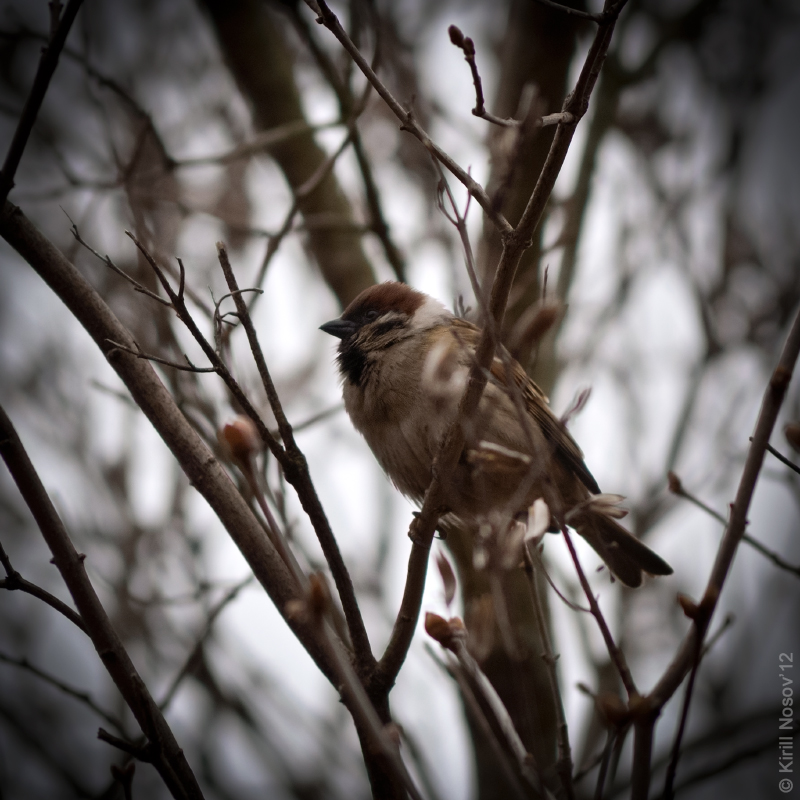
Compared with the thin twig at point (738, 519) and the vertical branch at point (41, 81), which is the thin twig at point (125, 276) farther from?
the thin twig at point (738, 519)

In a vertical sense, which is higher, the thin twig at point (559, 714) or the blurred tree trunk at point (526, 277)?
the blurred tree trunk at point (526, 277)

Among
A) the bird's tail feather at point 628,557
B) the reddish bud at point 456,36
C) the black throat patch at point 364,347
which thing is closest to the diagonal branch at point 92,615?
the reddish bud at point 456,36

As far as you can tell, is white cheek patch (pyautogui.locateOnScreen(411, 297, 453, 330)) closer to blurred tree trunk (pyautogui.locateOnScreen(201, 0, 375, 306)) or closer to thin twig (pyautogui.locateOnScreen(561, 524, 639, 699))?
blurred tree trunk (pyautogui.locateOnScreen(201, 0, 375, 306))

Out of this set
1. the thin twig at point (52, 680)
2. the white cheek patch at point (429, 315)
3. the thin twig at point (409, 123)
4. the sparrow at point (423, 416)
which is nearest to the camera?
the thin twig at point (409, 123)

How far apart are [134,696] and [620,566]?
2312 mm

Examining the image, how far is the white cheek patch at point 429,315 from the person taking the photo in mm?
3578

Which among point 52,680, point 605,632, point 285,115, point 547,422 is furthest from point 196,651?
point 285,115

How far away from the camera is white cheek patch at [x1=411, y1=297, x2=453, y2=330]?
3578 mm

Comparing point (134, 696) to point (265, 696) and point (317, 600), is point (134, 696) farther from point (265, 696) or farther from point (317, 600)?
point (265, 696)

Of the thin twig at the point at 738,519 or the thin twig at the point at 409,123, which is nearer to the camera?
the thin twig at the point at 738,519

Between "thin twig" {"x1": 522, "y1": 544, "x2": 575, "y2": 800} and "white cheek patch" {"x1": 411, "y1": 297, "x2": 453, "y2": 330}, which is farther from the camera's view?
"white cheek patch" {"x1": 411, "y1": 297, "x2": 453, "y2": 330}

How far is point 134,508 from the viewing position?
5781 mm

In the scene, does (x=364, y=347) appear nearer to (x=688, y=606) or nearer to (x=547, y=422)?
(x=547, y=422)

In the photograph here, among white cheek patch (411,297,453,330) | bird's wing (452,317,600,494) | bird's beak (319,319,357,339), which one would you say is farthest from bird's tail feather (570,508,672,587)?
bird's beak (319,319,357,339)
